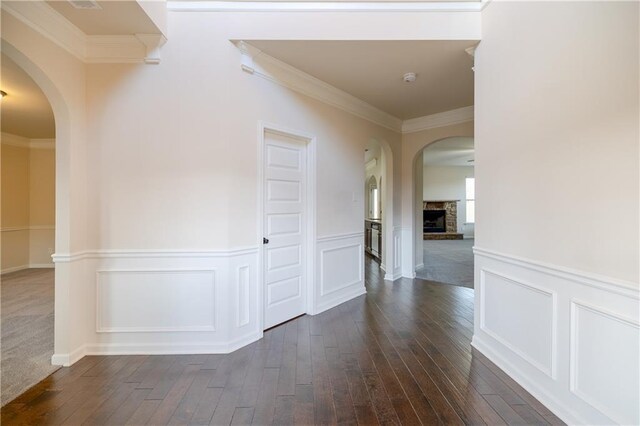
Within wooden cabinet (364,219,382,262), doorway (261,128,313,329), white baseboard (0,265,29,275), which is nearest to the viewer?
doorway (261,128,313,329)

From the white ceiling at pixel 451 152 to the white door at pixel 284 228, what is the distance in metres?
4.22

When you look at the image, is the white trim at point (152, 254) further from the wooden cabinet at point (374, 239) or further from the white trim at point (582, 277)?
the wooden cabinet at point (374, 239)

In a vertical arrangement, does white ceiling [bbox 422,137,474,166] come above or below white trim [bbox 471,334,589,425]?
above

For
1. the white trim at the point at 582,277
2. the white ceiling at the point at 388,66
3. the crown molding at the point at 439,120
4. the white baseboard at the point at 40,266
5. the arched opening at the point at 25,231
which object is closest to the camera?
the white trim at the point at 582,277

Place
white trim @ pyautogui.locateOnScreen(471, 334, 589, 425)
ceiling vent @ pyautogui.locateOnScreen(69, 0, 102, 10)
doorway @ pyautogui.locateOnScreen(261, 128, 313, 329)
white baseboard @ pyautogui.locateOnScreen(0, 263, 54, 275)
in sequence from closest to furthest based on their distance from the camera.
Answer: white trim @ pyautogui.locateOnScreen(471, 334, 589, 425), ceiling vent @ pyautogui.locateOnScreen(69, 0, 102, 10), doorway @ pyautogui.locateOnScreen(261, 128, 313, 329), white baseboard @ pyautogui.locateOnScreen(0, 263, 54, 275)

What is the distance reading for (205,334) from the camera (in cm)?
265

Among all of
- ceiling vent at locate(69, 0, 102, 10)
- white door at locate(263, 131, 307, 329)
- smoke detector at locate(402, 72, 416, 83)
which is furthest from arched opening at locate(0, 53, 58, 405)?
smoke detector at locate(402, 72, 416, 83)

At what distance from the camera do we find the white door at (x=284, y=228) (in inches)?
124

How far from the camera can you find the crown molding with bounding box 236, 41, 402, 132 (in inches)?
111

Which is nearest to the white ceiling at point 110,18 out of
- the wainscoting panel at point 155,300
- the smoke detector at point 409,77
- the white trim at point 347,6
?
the white trim at point 347,6

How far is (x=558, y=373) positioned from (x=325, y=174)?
2805 millimetres

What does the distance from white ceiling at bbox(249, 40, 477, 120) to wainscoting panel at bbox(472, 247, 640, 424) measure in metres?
2.01

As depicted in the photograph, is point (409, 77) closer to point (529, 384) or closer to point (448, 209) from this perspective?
point (529, 384)

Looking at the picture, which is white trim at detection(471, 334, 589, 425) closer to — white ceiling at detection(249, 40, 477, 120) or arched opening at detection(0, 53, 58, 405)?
white ceiling at detection(249, 40, 477, 120)
